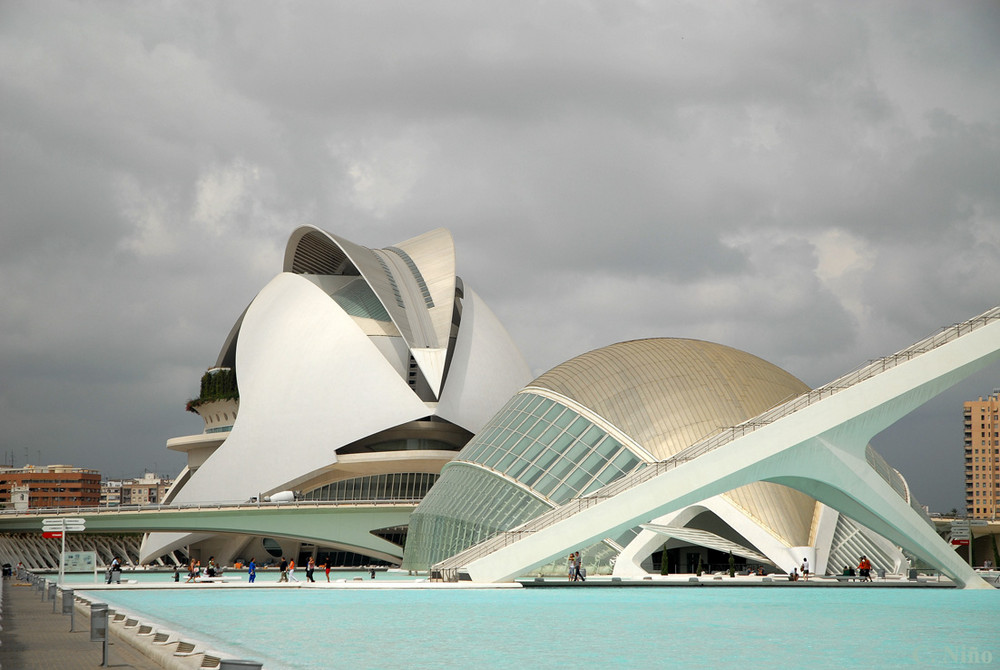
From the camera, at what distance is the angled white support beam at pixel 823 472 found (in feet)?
98.0

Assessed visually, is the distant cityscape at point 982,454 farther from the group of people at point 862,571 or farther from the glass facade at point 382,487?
the group of people at point 862,571

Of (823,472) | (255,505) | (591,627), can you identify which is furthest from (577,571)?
(255,505)

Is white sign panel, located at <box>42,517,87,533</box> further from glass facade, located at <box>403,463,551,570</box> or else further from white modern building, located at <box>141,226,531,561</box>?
white modern building, located at <box>141,226,531,561</box>

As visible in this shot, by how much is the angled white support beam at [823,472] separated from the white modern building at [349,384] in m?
29.4

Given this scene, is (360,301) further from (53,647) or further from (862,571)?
(53,647)

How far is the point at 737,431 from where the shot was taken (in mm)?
30984

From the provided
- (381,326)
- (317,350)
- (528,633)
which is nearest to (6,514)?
Answer: (317,350)

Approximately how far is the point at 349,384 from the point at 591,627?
4468 centimetres

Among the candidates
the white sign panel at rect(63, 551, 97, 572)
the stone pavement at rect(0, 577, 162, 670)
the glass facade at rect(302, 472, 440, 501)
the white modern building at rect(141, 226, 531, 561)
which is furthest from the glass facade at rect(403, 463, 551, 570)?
the glass facade at rect(302, 472, 440, 501)

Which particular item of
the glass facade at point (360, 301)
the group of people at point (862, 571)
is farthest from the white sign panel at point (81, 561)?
the group of people at point (862, 571)

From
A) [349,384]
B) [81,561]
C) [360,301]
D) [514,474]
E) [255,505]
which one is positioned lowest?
[81,561]

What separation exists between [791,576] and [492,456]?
1200 centimetres

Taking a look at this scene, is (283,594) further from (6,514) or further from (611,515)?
(6,514)

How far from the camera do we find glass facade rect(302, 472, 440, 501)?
61844mm
